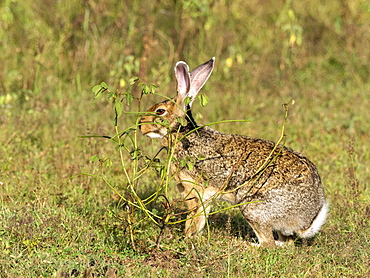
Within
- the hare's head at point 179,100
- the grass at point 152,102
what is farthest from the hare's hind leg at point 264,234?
the hare's head at point 179,100

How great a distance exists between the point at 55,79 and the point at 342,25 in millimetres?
5288

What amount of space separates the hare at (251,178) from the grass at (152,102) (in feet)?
0.74

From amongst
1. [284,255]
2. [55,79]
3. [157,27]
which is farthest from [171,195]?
[157,27]

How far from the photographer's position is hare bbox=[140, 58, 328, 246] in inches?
207

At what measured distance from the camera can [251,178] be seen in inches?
211

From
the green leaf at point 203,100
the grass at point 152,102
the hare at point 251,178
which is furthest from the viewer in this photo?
the hare at point 251,178

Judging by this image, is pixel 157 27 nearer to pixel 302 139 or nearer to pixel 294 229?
pixel 302 139

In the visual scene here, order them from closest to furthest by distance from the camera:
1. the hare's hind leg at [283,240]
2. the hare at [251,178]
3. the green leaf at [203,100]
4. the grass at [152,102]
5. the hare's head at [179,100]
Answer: the green leaf at [203,100], the grass at [152,102], the hare at [251,178], the hare's hind leg at [283,240], the hare's head at [179,100]

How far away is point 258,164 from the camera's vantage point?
5.48m

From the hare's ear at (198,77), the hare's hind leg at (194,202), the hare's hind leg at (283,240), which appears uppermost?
the hare's ear at (198,77)

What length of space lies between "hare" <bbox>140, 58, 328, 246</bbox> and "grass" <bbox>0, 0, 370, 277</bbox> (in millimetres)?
226

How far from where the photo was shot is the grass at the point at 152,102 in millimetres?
4828

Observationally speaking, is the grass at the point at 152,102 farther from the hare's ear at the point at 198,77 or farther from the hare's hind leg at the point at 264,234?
the hare's ear at the point at 198,77

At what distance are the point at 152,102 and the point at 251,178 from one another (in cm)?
334
